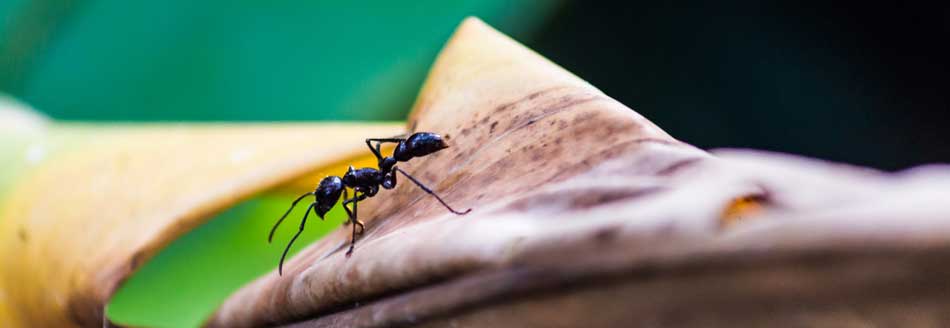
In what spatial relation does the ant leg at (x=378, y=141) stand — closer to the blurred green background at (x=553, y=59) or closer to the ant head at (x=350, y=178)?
the ant head at (x=350, y=178)

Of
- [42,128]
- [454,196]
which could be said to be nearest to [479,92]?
[454,196]

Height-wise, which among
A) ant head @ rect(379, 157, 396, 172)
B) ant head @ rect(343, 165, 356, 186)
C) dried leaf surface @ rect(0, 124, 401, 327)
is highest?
ant head @ rect(379, 157, 396, 172)

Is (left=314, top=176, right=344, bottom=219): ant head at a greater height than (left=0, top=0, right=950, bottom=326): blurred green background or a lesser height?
lesser

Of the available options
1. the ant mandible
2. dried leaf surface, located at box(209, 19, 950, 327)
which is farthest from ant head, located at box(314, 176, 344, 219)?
dried leaf surface, located at box(209, 19, 950, 327)

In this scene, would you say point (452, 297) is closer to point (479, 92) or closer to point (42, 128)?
point (479, 92)

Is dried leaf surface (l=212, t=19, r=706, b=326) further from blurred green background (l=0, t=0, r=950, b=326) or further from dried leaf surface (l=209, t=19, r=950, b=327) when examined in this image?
blurred green background (l=0, t=0, r=950, b=326)

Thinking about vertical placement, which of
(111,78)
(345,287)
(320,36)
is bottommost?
(345,287)
